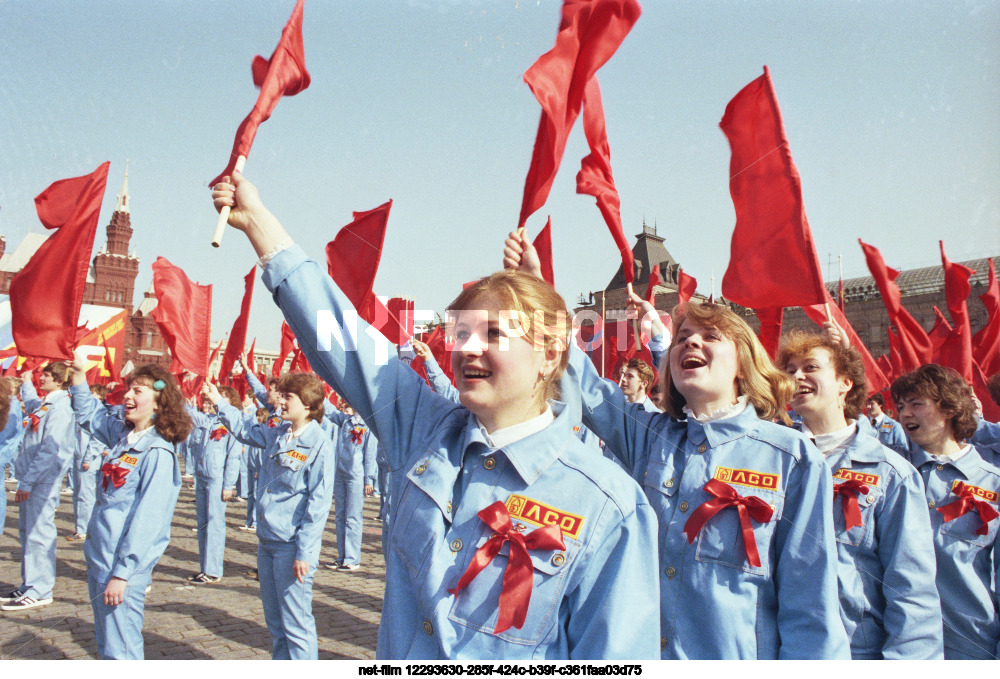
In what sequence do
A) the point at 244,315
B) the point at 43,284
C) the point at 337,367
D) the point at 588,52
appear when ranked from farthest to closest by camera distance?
the point at 244,315 → the point at 43,284 → the point at 588,52 → the point at 337,367

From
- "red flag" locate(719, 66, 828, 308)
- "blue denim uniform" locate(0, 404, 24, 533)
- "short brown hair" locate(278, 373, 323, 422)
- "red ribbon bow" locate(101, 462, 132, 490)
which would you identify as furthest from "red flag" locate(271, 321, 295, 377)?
"red flag" locate(719, 66, 828, 308)

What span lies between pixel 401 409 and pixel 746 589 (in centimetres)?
136

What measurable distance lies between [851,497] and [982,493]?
1308 mm

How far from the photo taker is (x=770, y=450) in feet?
8.50

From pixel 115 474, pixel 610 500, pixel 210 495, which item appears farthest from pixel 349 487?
pixel 610 500

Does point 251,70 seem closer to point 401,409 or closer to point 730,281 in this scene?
point 401,409

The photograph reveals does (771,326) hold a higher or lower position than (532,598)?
higher

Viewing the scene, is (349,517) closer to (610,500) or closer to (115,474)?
(115,474)

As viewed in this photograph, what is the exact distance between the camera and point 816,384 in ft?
11.4

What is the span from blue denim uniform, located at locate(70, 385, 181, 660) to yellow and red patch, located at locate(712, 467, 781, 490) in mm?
3662

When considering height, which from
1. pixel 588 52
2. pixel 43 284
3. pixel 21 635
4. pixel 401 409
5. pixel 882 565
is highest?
pixel 588 52

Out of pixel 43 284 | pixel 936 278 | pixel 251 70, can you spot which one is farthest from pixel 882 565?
pixel 936 278

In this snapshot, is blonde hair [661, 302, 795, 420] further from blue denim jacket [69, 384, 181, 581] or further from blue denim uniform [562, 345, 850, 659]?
blue denim jacket [69, 384, 181, 581]

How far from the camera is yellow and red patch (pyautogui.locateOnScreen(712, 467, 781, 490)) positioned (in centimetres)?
251
